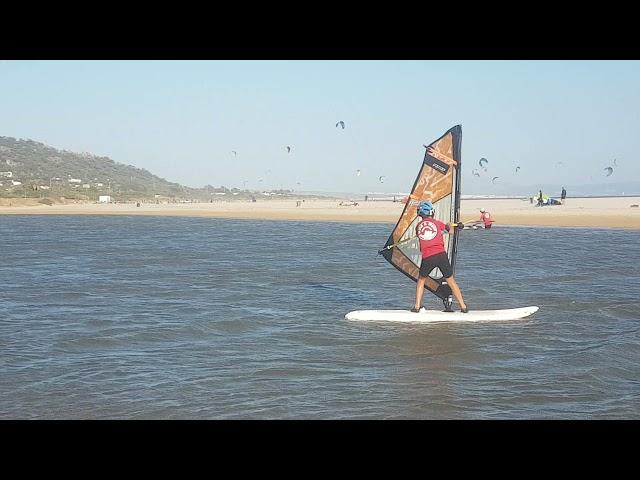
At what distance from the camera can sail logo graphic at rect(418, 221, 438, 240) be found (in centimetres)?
859

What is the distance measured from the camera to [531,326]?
838cm

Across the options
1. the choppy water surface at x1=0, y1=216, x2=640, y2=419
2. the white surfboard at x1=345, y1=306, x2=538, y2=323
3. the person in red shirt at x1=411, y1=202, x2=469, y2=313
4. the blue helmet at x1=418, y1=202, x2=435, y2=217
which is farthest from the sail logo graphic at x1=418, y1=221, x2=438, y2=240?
the choppy water surface at x1=0, y1=216, x2=640, y2=419

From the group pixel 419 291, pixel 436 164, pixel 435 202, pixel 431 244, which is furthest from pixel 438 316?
pixel 436 164

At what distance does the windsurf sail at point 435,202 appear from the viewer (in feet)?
30.0

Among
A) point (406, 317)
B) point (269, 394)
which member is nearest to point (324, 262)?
point (406, 317)

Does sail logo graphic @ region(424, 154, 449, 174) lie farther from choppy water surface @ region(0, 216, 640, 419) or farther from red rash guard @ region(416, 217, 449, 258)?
choppy water surface @ region(0, 216, 640, 419)

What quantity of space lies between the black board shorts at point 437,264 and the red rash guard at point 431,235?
0.05 meters

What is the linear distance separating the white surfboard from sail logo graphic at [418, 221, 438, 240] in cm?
92

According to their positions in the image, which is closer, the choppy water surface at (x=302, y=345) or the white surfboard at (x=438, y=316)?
the choppy water surface at (x=302, y=345)

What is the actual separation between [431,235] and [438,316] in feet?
3.20

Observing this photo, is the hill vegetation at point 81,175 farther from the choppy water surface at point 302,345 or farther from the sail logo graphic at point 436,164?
the sail logo graphic at point 436,164

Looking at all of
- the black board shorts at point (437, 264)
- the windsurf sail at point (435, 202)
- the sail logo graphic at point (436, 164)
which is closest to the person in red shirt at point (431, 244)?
the black board shorts at point (437, 264)
